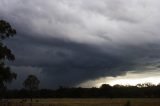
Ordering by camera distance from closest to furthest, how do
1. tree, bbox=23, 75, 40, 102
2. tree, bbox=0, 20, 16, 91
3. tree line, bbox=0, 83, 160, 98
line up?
1. tree, bbox=0, 20, 16, 91
2. tree, bbox=23, 75, 40, 102
3. tree line, bbox=0, 83, 160, 98

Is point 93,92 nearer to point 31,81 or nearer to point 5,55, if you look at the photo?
point 31,81

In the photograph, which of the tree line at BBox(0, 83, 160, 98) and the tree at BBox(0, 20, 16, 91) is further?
the tree line at BBox(0, 83, 160, 98)

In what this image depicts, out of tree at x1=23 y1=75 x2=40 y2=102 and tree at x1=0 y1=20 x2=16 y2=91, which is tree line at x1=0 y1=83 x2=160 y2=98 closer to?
tree at x1=23 y1=75 x2=40 y2=102

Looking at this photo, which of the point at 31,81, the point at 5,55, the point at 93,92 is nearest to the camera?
the point at 5,55

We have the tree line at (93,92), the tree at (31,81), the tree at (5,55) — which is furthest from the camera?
the tree line at (93,92)

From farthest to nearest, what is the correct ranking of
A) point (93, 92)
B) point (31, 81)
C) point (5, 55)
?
point (93, 92), point (31, 81), point (5, 55)

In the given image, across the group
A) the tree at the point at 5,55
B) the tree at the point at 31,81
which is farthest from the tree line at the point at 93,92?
the tree at the point at 5,55

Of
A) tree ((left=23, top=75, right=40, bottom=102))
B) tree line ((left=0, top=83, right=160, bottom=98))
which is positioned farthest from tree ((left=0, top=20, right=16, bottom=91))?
tree line ((left=0, top=83, right=160, bottom=98))

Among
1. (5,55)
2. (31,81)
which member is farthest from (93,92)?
(5,55)

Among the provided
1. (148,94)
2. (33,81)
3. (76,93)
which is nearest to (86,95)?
(76,93)

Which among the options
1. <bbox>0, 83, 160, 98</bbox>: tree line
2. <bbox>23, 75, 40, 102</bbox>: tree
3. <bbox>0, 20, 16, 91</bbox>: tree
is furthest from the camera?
<bbox>0, 83, 160, 98</bbox>: tree line

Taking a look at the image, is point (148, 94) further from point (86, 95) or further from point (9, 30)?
point (9, 30)

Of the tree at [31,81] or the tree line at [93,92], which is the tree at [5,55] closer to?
the tree at [31,81]

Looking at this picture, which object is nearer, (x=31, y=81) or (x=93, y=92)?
(x=31, y=81)
